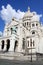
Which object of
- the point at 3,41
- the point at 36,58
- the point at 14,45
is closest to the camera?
the point at 36,58

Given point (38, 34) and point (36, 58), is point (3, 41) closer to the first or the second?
point (38, 34)

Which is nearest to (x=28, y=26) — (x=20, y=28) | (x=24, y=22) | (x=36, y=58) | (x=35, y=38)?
(x=24, y=22)

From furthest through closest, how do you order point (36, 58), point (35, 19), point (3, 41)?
1. point (35, 19)
2. point (3, 41)
3. point (36, 58)

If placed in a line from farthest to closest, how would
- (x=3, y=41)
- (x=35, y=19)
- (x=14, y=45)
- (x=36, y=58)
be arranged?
(x=35, y=19)
(x=3, y=41)
(x=14, y=45)
(x=36, y=58)

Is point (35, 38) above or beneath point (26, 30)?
beneath

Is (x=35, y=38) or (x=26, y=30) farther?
(x=26, y=30)

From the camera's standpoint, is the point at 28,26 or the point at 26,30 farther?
the point at 28,26

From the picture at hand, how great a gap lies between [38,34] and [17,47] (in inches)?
363

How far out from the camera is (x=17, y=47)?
58469 mm

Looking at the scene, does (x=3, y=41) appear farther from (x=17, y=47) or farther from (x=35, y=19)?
(x=35, y=19)

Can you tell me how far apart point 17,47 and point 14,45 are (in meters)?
3.00

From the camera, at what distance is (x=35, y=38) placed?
56.1 meters

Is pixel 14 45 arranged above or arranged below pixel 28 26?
below

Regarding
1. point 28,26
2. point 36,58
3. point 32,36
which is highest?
point 28,26
